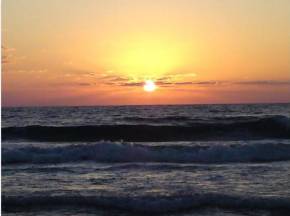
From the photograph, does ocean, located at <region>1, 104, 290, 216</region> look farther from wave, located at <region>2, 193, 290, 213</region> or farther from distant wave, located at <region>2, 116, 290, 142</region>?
distant wave, located at <region>2, 116, 290, 142</region>

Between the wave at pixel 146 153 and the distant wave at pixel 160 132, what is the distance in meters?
6.88

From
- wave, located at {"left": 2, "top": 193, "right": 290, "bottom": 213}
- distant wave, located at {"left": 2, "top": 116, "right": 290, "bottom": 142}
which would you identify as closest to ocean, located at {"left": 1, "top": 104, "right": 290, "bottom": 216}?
wave, located at {"left": 2, "top": 193, "right": 290, "bottom": 213}

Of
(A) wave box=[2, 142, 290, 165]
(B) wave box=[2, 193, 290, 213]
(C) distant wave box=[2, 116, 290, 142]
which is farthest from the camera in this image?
(C) distant wave box=[2, 116, 290, 142]

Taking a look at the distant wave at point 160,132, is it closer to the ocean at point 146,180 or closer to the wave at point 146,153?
the wave at point 146,153

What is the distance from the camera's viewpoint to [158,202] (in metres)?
8.57

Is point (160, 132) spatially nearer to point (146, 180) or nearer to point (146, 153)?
point (146, 153)

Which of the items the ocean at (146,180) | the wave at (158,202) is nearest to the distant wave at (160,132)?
the ocean at (146,180)

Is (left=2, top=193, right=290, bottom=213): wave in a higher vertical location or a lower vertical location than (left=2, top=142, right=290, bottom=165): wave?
lower

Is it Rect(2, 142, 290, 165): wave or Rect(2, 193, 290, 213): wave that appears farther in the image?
Rect(2, 142, 290, 165): wave

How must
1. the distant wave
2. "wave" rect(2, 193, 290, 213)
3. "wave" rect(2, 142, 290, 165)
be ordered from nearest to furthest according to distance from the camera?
1. "wave" rect(2, 193, 290, 213)
2. "wave" rect(2, 142, 290, 165)
3. the distant wave

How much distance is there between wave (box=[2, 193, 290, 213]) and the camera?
8445 millimetres

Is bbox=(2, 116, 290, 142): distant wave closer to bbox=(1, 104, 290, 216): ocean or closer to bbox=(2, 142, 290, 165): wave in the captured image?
bbox=(2, 142, 290, 165): wave

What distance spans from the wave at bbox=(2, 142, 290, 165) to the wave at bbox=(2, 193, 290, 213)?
238 inches

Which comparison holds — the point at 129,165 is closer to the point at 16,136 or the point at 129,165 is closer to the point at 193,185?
the point at 193,185
